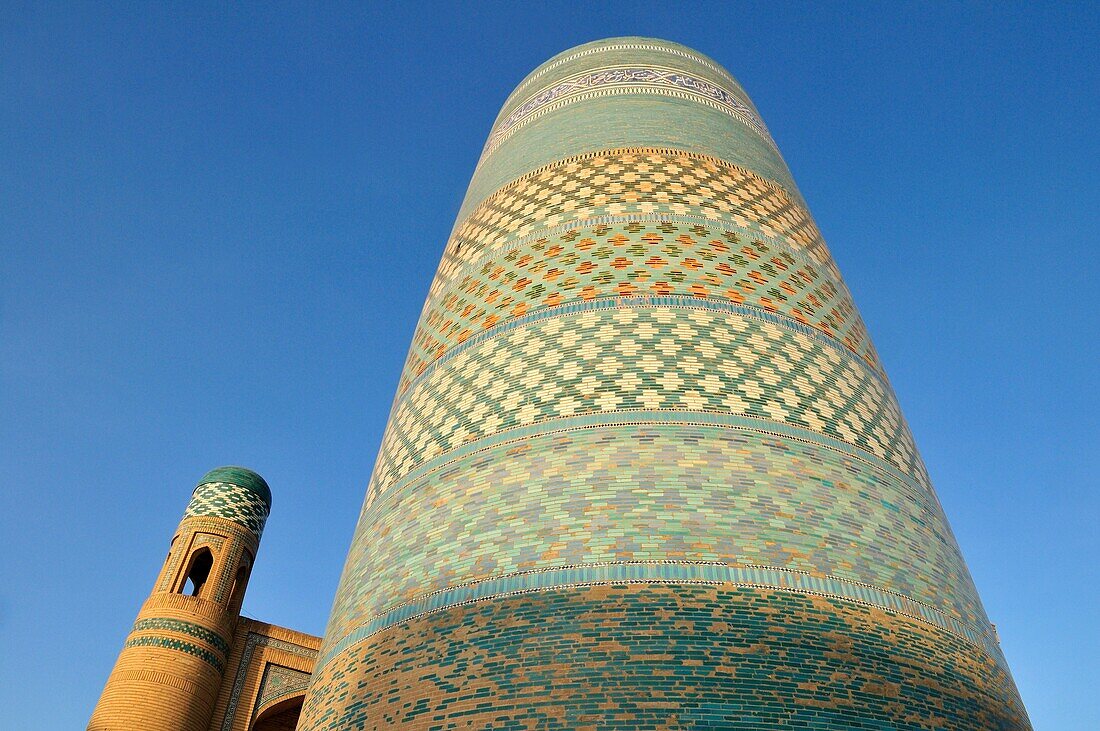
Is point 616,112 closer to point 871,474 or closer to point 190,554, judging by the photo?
point 871,474

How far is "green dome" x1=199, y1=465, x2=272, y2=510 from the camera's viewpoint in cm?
1018

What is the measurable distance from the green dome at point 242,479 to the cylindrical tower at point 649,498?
4827 mm

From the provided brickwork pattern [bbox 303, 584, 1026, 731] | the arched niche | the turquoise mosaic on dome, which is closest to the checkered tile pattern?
the turquoise mosaic on dome

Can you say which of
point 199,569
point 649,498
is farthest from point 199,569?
point 649,498

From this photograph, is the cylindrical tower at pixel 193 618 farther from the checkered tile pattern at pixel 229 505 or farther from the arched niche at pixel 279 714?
the arched niche at pixel 279 714

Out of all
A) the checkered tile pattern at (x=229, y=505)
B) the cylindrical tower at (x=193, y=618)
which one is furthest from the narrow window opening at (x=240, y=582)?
the checkered tile pattern at (x=229, y=505)

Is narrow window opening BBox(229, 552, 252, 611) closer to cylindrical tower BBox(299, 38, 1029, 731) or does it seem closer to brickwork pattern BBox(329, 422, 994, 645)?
cylindrical tower BBox(299, 38, 1029, 731)

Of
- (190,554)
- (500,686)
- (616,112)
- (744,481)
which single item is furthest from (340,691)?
(190,554)

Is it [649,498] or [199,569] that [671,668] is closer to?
[649,498]

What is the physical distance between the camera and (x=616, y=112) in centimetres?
691

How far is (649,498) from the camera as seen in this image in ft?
13.7

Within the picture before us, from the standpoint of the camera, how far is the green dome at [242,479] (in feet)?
33.4

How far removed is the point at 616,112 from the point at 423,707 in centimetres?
469

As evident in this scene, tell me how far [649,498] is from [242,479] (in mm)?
7262
